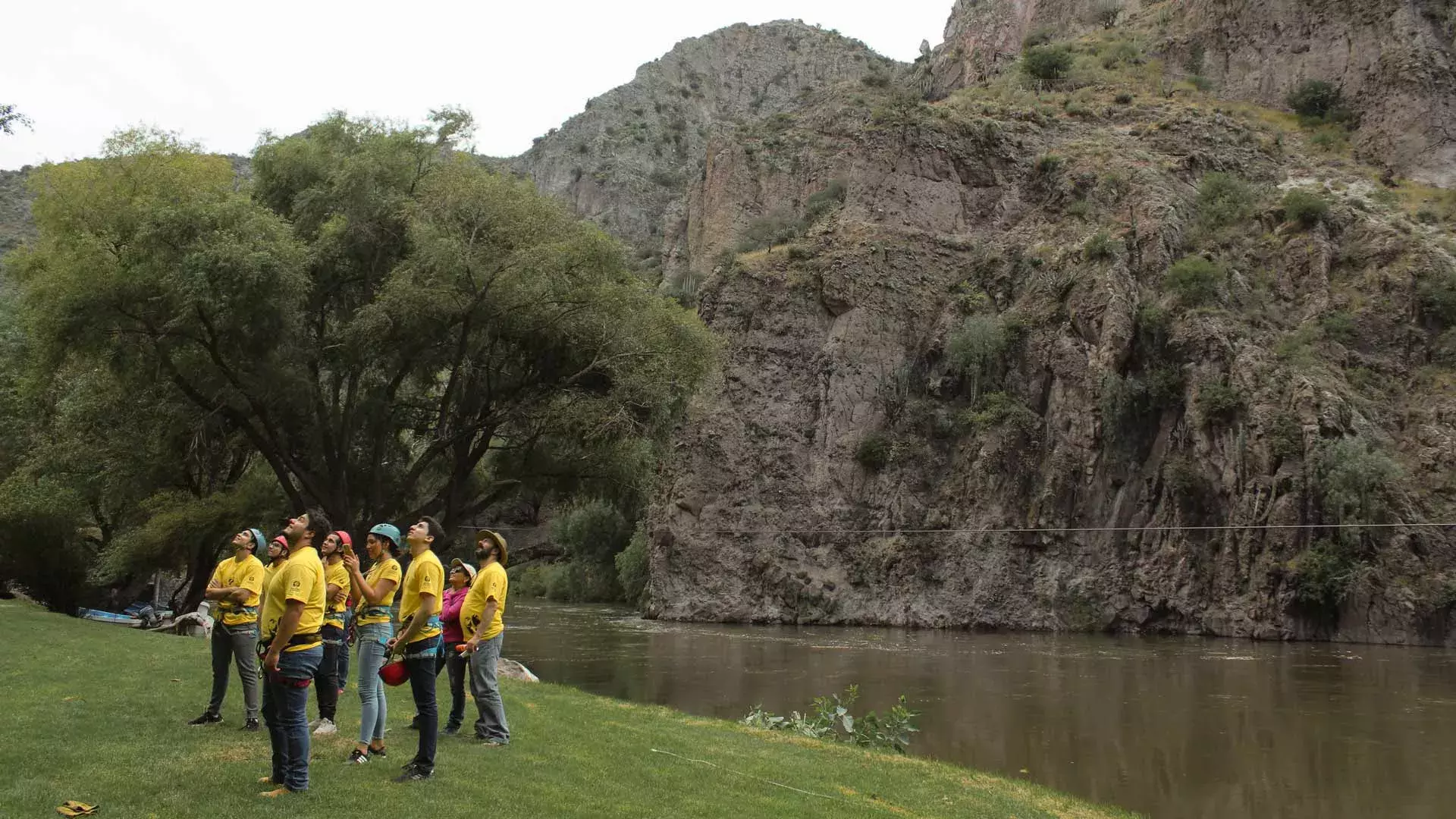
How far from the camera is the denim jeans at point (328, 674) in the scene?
27.2 feet

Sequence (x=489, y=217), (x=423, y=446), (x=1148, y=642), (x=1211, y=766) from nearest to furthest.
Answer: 1. (x=1211, y=766)
2. (x=489, y=217)
3. (x=423, y=446)
4. (x=1148, y=642)

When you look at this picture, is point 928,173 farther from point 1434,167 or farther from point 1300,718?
point 1300,718

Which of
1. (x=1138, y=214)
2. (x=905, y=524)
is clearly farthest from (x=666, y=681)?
(x=1138, y=214)

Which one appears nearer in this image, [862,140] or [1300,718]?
[1300,718]

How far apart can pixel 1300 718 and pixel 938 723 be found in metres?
5.98

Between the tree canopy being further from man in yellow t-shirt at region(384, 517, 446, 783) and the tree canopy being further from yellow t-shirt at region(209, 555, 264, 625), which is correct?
man in yellow t-shirt at region(384, 517, 446, 783)

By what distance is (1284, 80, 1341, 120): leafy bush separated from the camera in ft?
173

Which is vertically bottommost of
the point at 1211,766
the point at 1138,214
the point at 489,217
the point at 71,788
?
the point at 1211,766

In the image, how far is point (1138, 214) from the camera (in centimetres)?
4503

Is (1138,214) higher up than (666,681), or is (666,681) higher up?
(1138,214)

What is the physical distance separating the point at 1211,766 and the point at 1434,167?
47691 mm

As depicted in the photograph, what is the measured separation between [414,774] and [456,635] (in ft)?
6.95

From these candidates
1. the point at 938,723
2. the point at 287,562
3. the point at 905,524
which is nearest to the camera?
the point at 287,562

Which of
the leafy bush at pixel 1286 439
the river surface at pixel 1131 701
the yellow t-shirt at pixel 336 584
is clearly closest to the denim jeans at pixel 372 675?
the yellow t-shirt at pixel 336 584
